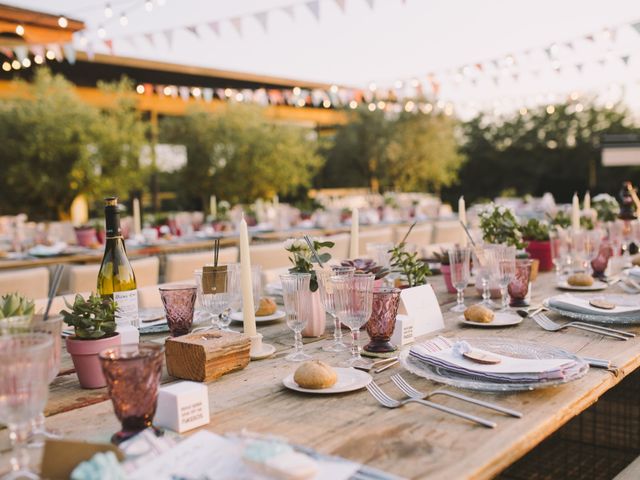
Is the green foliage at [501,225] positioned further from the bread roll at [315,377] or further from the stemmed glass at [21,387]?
the stemmed glass at [21,387]

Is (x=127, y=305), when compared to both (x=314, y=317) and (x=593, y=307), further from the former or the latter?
(x=593, y=307)

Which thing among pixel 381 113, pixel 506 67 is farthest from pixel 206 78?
pixel 506 67

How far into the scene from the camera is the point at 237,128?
12.6m

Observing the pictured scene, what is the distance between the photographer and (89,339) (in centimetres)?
141

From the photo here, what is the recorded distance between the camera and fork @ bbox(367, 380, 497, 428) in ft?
3.71

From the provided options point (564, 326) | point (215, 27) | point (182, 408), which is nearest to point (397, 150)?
point (215, 27)

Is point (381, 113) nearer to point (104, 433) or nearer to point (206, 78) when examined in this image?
point (206, 78)

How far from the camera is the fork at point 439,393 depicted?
118 centimetres

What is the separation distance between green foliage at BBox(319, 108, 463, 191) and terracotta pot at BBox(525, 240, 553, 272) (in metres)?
12.4

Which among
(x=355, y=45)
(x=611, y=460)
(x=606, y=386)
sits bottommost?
(x=611, y=460)

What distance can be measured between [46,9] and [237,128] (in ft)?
16.1

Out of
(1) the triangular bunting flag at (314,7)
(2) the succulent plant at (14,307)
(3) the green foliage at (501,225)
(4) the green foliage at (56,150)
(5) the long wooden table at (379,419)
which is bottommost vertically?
(5) the long wooden table at (379,419)

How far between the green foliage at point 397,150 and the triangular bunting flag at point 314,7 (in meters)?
9.47

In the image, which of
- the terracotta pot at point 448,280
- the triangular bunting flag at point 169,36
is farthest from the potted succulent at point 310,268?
the triangular bunting flag at point 169,36
